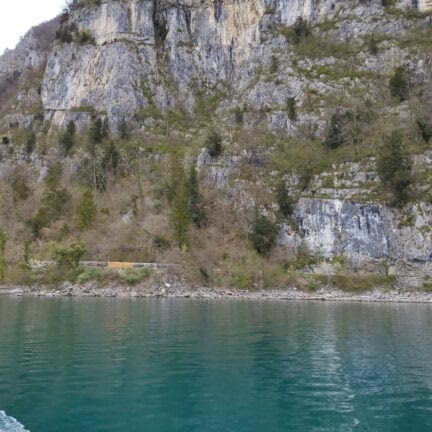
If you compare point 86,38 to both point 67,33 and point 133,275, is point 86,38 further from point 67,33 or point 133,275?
point 133,275

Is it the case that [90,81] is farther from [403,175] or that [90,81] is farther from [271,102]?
[403,175]

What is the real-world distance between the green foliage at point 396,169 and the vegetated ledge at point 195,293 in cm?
1313

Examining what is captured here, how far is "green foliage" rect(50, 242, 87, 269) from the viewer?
59031 mm

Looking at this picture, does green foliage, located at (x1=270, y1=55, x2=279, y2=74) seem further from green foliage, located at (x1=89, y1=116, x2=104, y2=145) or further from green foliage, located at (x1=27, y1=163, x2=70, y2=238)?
green foliage, located at (x1=27, y1=163, x2=70, y2=238)

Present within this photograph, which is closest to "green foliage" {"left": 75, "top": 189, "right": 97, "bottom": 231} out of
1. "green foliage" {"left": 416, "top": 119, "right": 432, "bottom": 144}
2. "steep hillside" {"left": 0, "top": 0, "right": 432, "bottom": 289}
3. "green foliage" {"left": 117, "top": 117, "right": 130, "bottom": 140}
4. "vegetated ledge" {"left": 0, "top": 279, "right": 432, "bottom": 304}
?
"steep hillside" {"left": 0, "top": 0, "right": 432, "bottom": 289}

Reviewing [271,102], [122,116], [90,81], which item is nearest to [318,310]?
[271,102]

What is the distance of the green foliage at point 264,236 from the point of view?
62.2 m

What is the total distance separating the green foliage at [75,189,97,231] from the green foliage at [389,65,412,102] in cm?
5223

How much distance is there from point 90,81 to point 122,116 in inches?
500

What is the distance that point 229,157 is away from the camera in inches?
3059

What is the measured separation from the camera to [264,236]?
204ft

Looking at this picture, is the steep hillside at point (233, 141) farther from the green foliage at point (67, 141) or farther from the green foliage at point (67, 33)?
the green foliage at point (67, 33)

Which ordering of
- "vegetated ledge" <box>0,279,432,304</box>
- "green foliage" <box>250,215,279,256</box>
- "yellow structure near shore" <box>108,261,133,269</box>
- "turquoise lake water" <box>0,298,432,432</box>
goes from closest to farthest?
"turquoise lake water" <box>0,298,432,432</box>
"vegetated ledge" <box>0,279,432,304</box>
"yellow structure near shore" <box>108,261,133,269</box>
"green foliage" <box>250,215,279,256</box>

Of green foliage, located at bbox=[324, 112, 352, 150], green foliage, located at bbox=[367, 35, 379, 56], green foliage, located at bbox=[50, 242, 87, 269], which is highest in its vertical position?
green foliage, located at bbox=[367, 35, 379, 56]
